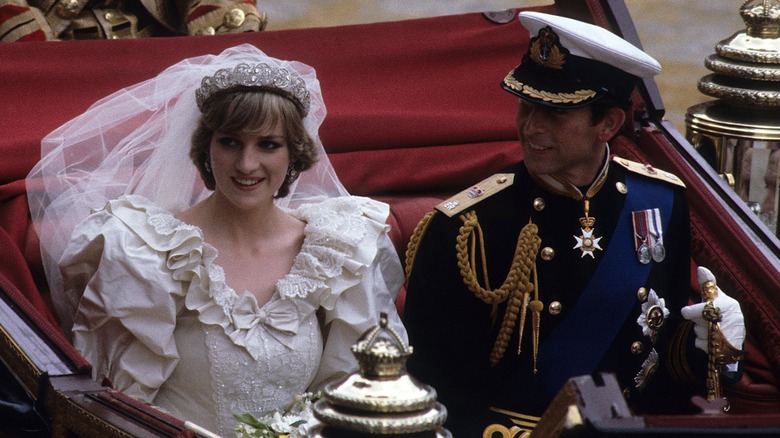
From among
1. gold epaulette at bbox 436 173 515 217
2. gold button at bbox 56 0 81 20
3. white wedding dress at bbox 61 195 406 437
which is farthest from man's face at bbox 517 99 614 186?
gold button at bbox 56 0 81 20

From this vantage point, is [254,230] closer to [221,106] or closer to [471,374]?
[221,106]

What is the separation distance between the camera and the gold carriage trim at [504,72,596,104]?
7.82 feet

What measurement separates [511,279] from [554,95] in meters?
0.36

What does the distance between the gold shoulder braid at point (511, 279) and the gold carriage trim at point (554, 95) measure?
0.25 metres

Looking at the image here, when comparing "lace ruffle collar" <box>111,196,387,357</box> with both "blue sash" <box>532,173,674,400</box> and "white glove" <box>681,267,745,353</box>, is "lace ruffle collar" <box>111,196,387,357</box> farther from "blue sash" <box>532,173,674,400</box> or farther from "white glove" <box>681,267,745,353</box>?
"white glove" <box>681,267,745,353</box>

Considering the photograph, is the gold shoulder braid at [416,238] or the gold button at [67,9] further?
the gold button at [67,9]

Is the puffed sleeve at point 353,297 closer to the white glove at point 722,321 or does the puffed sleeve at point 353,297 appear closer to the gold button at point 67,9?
the white glove at point 722,321

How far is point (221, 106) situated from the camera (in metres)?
2.51

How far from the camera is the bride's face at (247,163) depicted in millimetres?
2502

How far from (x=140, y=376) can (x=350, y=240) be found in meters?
0.50

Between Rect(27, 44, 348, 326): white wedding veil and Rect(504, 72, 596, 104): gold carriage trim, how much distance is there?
0.47m

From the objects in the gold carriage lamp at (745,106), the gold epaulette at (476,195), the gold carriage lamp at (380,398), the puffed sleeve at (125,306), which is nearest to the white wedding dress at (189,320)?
the puffed sleeve at (125,306)

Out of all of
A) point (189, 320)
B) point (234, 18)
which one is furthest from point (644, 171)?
point (234, 18)

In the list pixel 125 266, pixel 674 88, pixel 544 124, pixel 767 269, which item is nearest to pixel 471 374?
pixel 544 124
